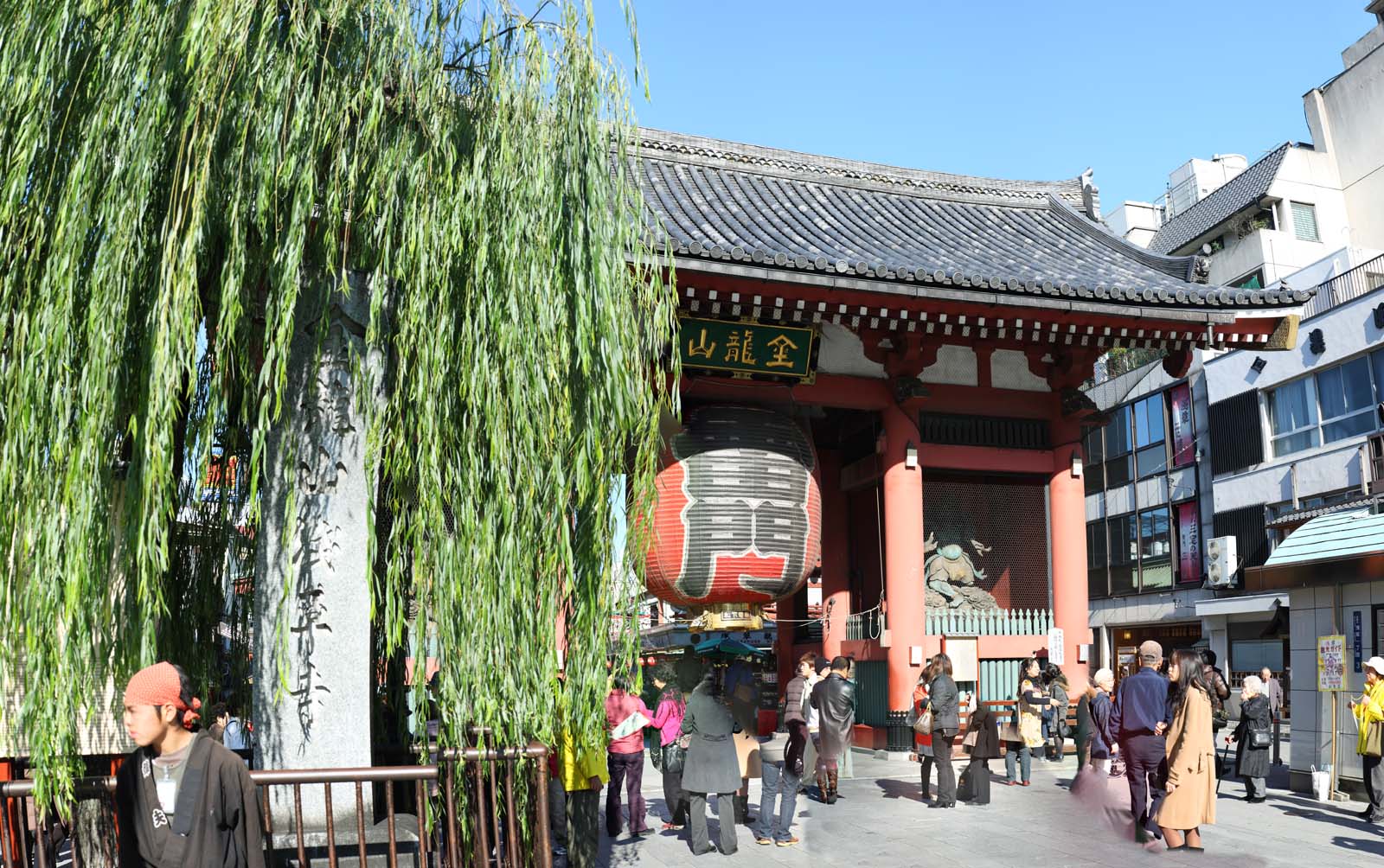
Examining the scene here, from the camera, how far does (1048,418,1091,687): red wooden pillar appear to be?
14.2 m

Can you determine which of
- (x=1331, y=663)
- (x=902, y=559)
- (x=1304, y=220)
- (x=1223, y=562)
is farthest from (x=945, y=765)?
(x=1304, y=220)

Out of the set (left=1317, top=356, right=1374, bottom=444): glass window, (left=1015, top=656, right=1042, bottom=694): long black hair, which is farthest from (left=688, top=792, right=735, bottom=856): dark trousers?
(left=1317, top=356, right=1374, bottom=444): glass window

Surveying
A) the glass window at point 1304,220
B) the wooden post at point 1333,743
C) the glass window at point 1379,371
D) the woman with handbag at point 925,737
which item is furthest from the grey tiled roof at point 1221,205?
the woman with handbag at point 925,737

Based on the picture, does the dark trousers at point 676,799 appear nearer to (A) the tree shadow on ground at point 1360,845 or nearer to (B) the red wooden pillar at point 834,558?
(B) the red wooden pillar at point 834,558

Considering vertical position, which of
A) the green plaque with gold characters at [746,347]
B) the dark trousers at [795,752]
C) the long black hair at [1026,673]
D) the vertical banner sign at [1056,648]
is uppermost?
the green plaque with gold characters at [746,347]

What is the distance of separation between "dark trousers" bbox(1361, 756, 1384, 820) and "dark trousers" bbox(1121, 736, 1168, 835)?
113 inches

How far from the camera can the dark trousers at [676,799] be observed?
1064cm

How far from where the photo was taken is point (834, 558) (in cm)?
1599

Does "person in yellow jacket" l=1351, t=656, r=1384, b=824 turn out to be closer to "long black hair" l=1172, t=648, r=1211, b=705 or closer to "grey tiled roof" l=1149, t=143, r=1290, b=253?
"long black hair" l=1172, t=648, r=1211, b=705

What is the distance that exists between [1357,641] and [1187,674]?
516 centimetres

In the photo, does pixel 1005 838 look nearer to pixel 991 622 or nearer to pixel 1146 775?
pixel 1146 775

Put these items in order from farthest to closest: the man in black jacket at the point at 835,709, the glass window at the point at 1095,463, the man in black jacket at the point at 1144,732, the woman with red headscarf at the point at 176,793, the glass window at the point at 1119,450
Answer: the glass window at the point at 1095,463 → the glass window at the point at 1119,450 → the man in black jacket at the point at 835,709 → the man in black jacket at the point at 1144,732 → the woman with red headscarf at the point at 176,793

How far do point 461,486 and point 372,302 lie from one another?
102 centimetres

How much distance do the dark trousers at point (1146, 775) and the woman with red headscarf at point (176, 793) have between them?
713 cm
